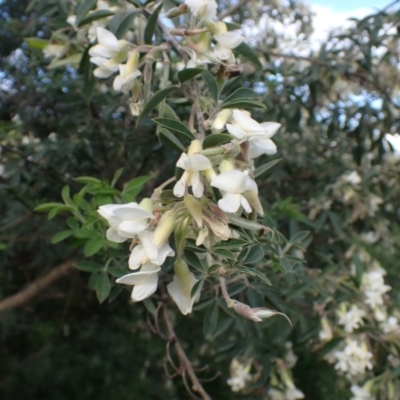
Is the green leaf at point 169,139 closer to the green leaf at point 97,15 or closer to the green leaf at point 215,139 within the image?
the green leaf at point 215,139

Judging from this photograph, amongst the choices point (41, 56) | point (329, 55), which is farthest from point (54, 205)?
point (329, 55)

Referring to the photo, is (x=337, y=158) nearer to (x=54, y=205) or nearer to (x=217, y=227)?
(x=54, y=205)

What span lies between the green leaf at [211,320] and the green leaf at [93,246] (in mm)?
226

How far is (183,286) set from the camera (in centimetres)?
67

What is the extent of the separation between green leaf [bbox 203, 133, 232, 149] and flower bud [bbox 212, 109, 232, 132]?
1.2 inches

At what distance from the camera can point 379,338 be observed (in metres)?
1.38

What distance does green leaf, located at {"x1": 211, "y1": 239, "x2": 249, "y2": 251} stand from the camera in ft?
1.94

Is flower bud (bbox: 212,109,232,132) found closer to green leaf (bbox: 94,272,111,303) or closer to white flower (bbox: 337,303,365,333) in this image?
green leaf (bbox: 94,272,111,303)

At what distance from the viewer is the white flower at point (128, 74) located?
0.81 m

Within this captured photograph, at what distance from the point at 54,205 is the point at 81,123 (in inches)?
22.3

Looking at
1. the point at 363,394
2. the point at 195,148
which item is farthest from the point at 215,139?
the point at 363,394

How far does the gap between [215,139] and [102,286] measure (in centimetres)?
44

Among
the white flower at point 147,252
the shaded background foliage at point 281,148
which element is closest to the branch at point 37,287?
the shaded background foliage at point 281,148

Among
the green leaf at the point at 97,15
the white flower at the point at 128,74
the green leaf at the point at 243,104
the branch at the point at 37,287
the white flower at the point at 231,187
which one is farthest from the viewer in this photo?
the branch at the point at 37,287
